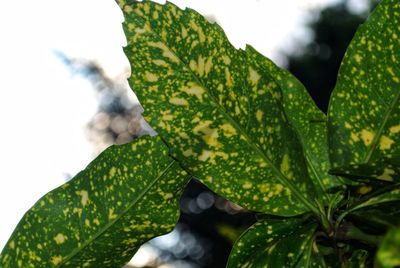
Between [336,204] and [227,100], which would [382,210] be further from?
[227,100]

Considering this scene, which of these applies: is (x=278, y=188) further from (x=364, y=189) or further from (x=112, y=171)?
(x=112, y=171)

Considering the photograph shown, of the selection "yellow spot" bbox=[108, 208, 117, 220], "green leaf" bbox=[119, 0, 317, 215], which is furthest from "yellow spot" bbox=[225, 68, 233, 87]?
"yellow spot" bbox=[108, 208, 117, 220]

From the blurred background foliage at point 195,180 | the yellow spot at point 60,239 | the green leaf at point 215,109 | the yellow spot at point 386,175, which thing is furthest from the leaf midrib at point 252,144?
the blurred background foliage at point 195,180

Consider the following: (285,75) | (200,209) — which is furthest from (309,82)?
(285,75)

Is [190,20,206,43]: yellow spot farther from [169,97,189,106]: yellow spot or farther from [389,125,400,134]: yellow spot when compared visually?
[389,125,400,134]: yellow spot

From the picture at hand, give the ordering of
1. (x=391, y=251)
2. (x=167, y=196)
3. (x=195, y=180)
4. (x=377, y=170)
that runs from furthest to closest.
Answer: (x=195, y=180) < (x=167, y=196) < (x=377, y=170) < (x=391, y=251)

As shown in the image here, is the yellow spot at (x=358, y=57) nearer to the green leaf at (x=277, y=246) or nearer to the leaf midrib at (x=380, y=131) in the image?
the leaf midrib at (x=380, y=131)

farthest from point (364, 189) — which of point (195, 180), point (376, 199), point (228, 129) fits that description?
point (195, 180)

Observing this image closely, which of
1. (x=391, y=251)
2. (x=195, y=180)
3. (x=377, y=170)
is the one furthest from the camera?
(x=195, y=180)
